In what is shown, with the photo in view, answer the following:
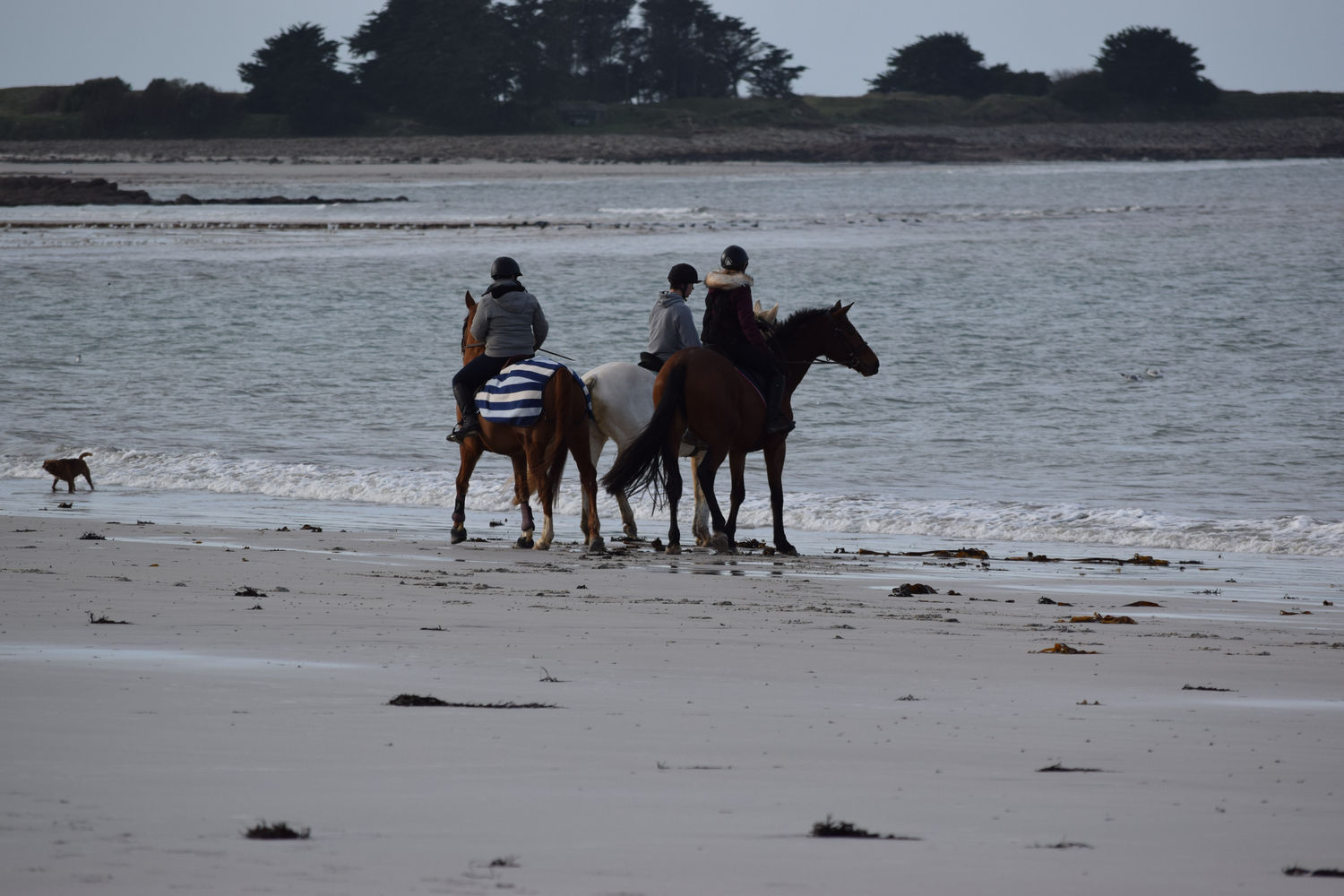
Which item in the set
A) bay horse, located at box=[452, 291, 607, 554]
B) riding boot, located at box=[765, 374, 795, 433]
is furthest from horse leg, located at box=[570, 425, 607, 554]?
riding boot, located at box=[765, 374, 795, 433]

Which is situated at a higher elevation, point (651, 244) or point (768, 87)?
point (768, 87)

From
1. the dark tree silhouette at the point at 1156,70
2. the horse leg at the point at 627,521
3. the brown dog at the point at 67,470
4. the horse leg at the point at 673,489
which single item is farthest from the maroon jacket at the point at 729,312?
the dark tree silhouette at the point at 1156,70

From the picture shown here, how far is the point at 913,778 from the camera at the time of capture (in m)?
4.36

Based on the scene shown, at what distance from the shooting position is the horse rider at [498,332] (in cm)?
1120

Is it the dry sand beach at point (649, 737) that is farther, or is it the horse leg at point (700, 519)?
the horse leg at point (700, 519)

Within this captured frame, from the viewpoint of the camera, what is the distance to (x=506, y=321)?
11305 mm

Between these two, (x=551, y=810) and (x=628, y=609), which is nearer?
(x=551, y=810)

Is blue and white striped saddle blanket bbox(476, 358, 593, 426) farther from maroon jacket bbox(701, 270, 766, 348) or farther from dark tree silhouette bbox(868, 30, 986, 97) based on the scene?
dark tree silhouette bbox(868, 30, 986, 97)

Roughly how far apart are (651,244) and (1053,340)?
20756mm

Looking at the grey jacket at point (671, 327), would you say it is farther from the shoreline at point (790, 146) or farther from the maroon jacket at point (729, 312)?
the shoreline at point (790, 146)

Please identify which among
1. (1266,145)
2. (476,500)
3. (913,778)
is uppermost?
(1266,145)

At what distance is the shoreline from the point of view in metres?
99.7

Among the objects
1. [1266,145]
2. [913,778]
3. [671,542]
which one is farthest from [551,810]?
[1266,145]

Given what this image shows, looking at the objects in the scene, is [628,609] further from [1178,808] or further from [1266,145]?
[1266,145]
